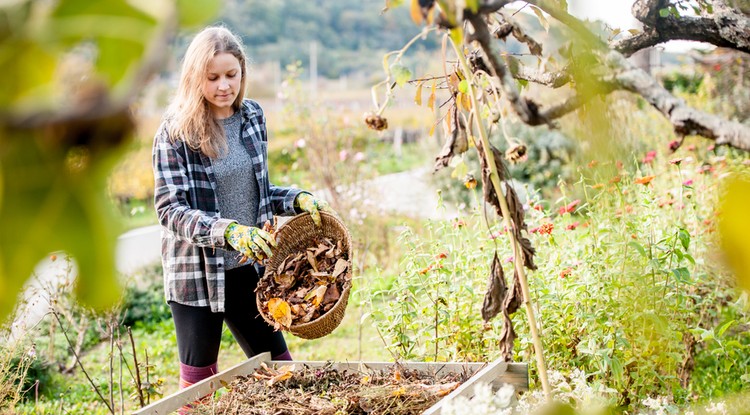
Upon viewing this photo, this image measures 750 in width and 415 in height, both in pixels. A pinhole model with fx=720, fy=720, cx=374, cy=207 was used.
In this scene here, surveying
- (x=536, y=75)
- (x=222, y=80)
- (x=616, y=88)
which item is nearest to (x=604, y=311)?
(x=536, y=75)

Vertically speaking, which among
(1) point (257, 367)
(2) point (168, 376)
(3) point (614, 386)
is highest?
(1) point (257, 367)

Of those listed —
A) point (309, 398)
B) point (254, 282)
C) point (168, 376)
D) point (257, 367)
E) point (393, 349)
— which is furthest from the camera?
point (168, 376)

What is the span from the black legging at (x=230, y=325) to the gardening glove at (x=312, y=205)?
30 cm

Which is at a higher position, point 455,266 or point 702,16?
point 702,16

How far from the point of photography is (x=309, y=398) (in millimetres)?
2074

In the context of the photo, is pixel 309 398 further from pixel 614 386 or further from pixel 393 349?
pixel 614 386

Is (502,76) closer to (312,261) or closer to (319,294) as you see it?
(319,294)

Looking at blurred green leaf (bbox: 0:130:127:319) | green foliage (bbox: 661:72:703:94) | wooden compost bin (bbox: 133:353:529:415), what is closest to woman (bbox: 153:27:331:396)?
wooden compost bin (bbox: 133:353:529:415)

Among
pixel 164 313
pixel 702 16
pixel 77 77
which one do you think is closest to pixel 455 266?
pixel 702 16

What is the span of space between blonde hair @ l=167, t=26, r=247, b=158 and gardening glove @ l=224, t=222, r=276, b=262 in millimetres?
382

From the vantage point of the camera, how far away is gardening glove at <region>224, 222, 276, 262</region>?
221 cm

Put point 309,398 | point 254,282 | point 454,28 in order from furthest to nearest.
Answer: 1. point 254,282
2. point 309,398
3. point 454,28

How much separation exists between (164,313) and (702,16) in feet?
14.5

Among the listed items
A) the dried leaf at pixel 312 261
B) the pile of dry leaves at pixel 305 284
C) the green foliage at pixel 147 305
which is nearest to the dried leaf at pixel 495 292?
the pile of dry leaves at pixel 305 284
